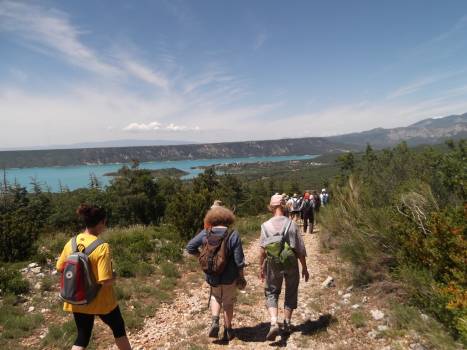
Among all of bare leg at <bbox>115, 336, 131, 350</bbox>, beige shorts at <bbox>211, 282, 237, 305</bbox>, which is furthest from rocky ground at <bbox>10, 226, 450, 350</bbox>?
bare leg at <bbox>115, 336, 131, 350</bbox>

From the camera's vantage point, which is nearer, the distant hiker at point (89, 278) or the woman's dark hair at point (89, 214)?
the distant hiker at point (89, 278)

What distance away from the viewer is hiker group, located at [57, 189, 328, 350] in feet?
9.15

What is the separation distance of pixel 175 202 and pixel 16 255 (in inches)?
160

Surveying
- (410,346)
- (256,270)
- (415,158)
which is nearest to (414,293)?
(410,346)

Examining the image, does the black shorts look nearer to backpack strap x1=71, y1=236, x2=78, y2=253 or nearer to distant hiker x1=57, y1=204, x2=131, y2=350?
distant hiker x1=57, y1=204, x2=131, y2=350

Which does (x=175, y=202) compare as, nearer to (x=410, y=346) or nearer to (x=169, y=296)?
(x=169, y=296)

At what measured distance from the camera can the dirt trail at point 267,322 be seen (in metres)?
3.92

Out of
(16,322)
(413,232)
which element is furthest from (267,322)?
(16,322)

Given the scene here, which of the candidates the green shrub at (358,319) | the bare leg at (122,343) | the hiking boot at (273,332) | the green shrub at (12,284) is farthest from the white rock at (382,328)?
the green shrub at (12,284)

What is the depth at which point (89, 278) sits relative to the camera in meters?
2.77

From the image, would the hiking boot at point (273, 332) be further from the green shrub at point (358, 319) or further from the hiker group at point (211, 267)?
the green shrub at point (358, 319)

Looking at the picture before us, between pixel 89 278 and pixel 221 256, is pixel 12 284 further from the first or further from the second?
pixel 221 256

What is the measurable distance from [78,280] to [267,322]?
2894 mm

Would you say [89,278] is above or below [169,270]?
above
